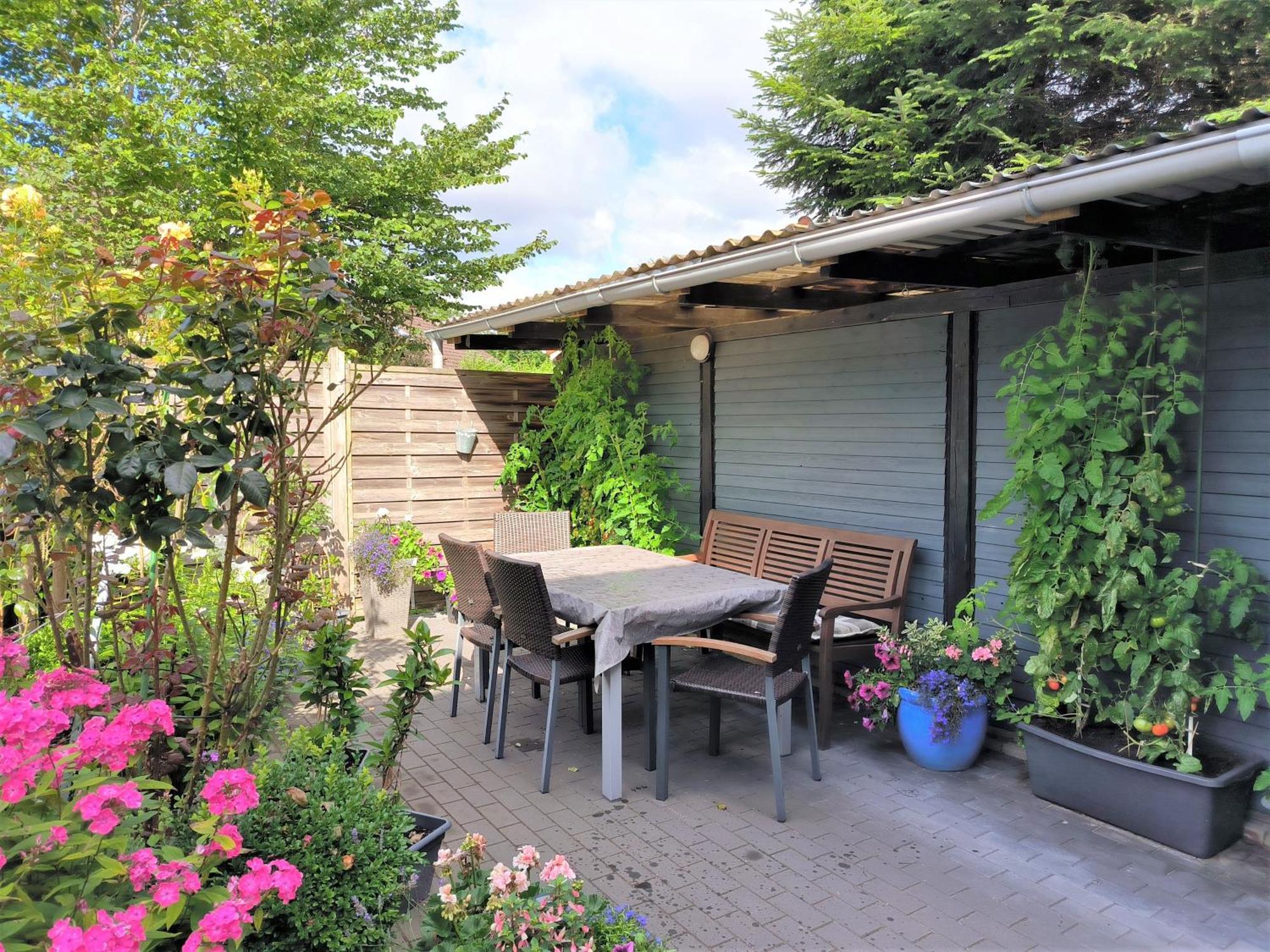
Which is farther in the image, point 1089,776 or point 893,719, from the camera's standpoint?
point 893,719

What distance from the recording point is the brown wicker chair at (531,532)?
5.42 metres

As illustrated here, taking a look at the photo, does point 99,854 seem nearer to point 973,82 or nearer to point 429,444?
point 429,444

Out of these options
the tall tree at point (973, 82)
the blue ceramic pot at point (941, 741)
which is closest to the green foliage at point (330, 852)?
the blue ceramic pot at point (941, 741)

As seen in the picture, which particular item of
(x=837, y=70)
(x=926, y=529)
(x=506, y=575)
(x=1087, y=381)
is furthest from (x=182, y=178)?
(x=1087, y=381)

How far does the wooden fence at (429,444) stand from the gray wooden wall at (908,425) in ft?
5.06

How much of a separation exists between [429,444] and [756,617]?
13.5 ft

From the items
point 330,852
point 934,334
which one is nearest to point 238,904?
point 330,852

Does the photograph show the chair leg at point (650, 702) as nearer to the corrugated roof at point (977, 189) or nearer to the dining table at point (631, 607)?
the dining table at point (631, 607)

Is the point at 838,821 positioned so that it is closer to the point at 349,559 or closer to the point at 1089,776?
the point at 1089,776

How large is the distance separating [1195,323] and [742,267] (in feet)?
6.22

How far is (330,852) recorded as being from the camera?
184cm

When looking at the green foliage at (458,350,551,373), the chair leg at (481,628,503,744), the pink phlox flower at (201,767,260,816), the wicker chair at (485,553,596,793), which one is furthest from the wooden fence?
the green foliage at (458,350,551,373)

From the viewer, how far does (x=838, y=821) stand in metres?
3.28

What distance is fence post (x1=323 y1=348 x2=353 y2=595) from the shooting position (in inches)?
257
